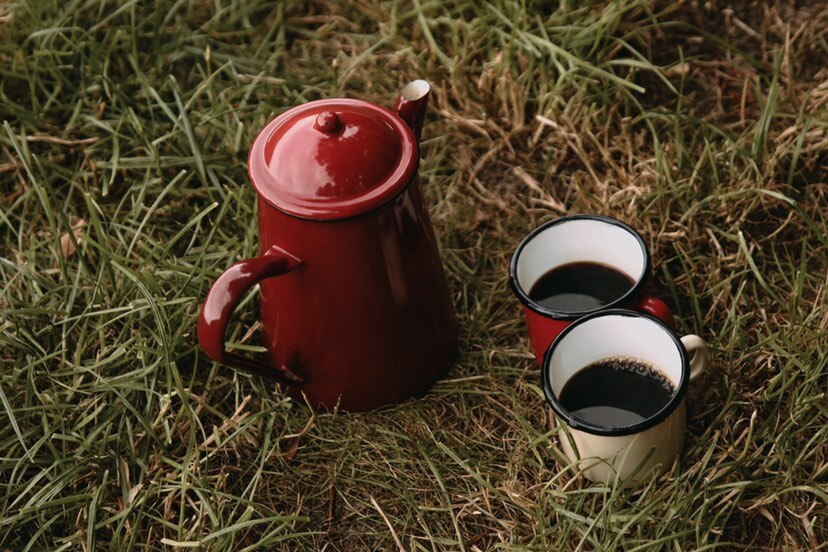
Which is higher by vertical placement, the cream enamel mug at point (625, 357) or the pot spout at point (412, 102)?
the pot spout at point (412, 102)

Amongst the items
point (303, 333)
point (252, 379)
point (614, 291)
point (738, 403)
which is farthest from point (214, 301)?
point (738, 403)

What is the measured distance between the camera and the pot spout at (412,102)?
1.38 metres

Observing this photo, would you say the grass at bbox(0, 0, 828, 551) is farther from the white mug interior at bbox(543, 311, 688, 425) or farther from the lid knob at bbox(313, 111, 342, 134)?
Result: the lid knob at bbox(313, 111, 342, 134)

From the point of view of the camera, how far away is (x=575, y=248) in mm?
1555

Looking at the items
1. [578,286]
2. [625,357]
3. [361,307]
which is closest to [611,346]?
[625,357]

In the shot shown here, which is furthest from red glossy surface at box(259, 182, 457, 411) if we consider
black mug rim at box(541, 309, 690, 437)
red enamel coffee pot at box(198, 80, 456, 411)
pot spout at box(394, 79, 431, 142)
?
black mug rim at box(541, 309, 690, 437)

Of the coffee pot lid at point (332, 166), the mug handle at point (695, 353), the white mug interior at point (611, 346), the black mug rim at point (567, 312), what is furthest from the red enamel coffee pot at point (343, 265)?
the mug handle at point (695, 353)

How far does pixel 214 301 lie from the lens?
4.20ft

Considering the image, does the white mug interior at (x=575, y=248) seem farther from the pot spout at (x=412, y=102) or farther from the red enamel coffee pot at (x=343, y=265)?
the pot spout at (x=412, y=102)

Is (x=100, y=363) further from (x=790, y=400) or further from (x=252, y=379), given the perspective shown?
(x=790, y=400)

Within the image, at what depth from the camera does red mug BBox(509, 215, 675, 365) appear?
1.47 metres

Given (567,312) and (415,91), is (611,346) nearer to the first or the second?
(567,312)

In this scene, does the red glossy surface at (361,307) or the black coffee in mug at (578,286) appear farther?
the black coffee in mug at (578,286)

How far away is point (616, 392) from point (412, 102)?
1.69ft
